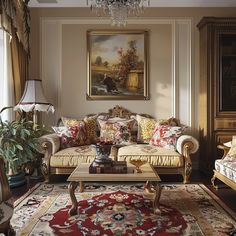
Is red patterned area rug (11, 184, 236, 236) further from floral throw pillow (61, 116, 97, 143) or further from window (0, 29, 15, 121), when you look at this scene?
window (0, 29, 15, 121)

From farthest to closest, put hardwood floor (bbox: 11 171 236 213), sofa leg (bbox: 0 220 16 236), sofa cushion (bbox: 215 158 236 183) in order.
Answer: hardwood floor (bbox: 11 171 236 213), sofa cushion (bbox: 215 158 236 183), sofa leg (bbox: 0 220 16 236)

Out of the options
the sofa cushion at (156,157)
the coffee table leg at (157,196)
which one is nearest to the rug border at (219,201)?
the sofa cushion at (156,157)

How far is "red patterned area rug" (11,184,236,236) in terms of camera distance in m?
2.33

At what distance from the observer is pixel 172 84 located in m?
4.84

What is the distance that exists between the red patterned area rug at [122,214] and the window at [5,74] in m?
1.29

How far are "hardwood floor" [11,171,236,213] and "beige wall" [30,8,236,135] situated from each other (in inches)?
36.1

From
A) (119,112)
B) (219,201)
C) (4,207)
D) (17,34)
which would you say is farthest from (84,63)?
(4,207)

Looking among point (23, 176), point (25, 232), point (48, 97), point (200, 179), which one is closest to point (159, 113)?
point (200, 179)

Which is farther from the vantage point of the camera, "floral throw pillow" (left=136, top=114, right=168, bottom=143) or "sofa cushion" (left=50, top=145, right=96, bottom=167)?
"floral throw pillow" (left=136, top=114, right=168, bottom=143)

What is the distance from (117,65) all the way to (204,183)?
230cm

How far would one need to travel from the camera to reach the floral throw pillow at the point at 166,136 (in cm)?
406

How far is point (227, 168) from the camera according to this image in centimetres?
316

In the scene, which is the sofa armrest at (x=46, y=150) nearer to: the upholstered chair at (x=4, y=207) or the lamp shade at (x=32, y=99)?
the lamp shade at (x=32, y=99)

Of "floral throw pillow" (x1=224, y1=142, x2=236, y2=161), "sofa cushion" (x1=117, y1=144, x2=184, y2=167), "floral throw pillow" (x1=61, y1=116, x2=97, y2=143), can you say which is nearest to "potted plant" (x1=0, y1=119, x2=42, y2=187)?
"floral throw pillow" (x1=61, y1=116, x2=97, y2=143)
